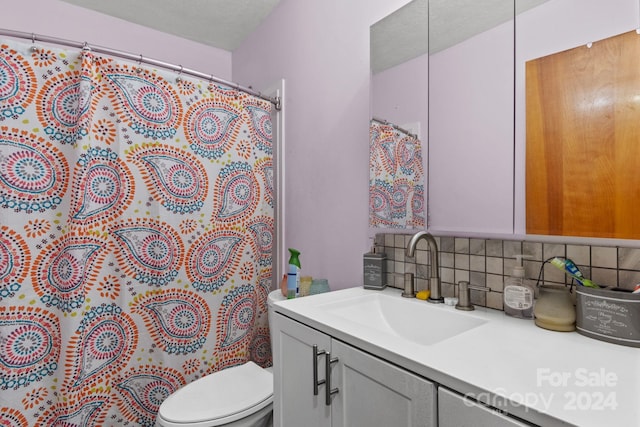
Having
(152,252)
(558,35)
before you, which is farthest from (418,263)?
(152,252)

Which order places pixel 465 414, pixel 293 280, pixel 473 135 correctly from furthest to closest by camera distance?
pixel 293 280, pixel 473 135, pixel 465 414

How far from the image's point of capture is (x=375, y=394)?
0.69 m

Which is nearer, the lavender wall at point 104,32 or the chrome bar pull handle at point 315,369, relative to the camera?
the chrome bar pull handle at point 315,369

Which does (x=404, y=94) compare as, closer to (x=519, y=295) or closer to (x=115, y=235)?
(x=519, y=295)

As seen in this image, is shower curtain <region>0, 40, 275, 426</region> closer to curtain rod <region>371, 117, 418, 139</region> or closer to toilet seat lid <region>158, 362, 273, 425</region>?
toilet seat lid <region>158, 362, 273, 425</region>

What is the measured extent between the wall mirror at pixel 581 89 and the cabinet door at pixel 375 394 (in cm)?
57

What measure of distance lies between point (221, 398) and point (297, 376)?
1.65 ft

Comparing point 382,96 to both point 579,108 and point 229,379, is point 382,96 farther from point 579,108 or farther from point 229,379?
point 229,379

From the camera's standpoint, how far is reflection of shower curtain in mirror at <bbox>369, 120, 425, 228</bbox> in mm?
1186

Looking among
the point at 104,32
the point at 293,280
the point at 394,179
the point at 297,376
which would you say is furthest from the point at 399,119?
the point at 104,32

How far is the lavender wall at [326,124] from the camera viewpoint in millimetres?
1414

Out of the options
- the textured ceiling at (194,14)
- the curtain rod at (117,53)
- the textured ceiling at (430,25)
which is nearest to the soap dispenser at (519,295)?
the textured ceiling at (430,25)

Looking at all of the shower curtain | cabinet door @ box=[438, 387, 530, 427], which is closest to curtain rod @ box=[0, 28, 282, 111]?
the shower curtain

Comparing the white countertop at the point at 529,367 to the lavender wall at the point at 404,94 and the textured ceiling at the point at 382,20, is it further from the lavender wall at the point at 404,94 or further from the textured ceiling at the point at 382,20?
the textured ceiling at the point at 382,20
